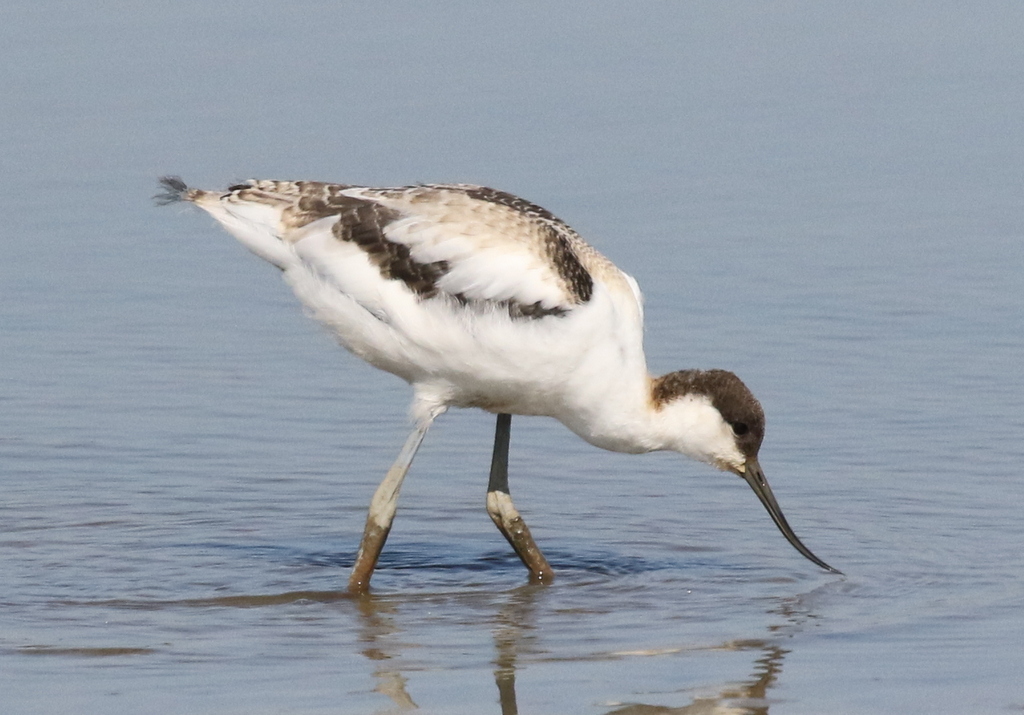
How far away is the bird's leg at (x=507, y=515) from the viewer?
8.70 metres

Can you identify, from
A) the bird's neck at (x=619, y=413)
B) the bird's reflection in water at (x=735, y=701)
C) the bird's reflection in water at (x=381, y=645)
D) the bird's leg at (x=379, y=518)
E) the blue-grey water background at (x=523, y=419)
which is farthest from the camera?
the bird's leg at (x=379, y=518)

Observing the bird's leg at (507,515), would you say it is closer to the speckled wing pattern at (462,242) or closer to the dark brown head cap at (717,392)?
the dark brown head cap at (717,392)

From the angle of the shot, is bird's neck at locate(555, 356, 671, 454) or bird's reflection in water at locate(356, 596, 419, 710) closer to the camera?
bird's reflection in water at locate(356, 596, 419, 710)

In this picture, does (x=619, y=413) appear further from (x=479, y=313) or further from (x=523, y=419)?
(x=523, y=419)

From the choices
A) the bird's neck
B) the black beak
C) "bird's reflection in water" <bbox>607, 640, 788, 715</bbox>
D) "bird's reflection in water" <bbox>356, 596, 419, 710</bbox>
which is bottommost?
"bird's reflection in water" <bbox>356, 596, 419, 710</bbox>

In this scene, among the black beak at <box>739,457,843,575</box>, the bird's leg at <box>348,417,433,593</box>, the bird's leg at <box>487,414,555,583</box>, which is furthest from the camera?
the bird's leg at <box>487,414,555,583</box>

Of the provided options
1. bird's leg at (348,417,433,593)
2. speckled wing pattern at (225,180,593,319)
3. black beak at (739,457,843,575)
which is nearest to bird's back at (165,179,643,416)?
speckled wing pattern at (225,180,593,319)

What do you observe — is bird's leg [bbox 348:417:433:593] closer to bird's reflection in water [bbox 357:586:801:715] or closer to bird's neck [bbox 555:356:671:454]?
bird's reflection in water [bbox 357:586:801:715]

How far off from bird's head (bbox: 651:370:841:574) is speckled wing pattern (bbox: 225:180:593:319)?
617 millimetres

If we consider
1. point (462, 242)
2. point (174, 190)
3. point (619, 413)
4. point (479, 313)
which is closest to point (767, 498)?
point (619, 413)

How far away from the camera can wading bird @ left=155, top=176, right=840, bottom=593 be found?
795 centimetres

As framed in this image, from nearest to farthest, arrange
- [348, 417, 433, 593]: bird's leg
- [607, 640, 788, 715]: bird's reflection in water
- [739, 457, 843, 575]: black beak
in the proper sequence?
[607, 640, 788, 715]: bird's reflection in water < [348, 417, 433, 593]: bird's leg < [739, 457, 843, 575]: black beak

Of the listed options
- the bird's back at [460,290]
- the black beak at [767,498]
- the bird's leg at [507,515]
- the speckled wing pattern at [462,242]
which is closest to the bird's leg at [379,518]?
the bird's back at [460,290]

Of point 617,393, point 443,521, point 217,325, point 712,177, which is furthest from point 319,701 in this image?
point 712,177
